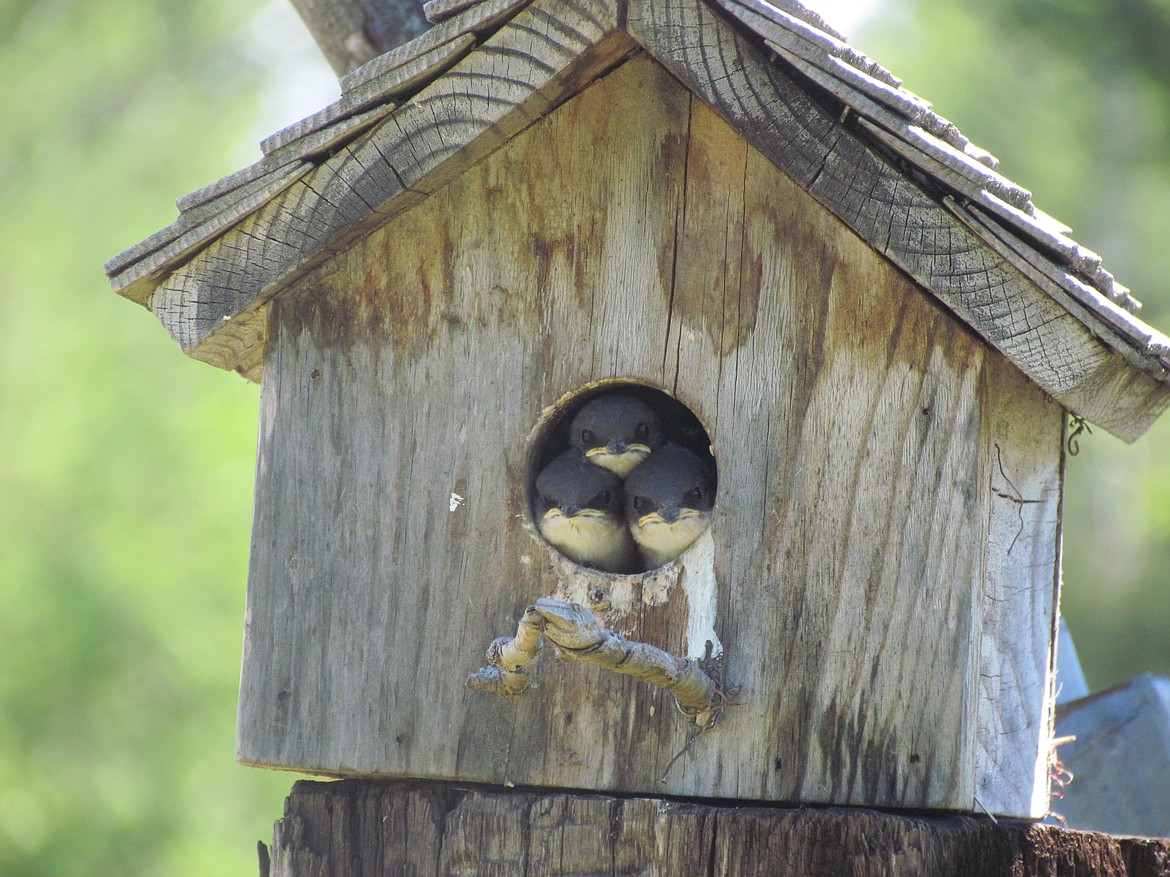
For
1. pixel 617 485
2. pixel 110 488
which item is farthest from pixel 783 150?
pixel 110 488

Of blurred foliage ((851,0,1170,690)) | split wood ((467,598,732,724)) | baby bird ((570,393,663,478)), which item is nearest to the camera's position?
split wood ((467,598,732,724))

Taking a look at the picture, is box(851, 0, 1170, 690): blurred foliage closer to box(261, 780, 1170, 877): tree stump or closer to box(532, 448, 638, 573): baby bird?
box(532, 448, 638, 573): baby bird

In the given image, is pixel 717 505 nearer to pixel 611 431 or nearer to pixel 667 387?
pixel 667 387

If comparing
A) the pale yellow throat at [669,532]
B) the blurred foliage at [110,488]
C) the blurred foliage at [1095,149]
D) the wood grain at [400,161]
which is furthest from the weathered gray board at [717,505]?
the blurred foliage at [1095,149]

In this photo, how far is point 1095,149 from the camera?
11.3 meters

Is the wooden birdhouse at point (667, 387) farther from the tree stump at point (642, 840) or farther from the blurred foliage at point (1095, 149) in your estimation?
the blurred foliage at point (1095, 149)

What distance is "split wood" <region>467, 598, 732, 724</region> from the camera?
83.6 inches

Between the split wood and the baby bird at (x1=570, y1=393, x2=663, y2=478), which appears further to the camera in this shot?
the baby bird at (x1=570, y1=393, x2=663, y2=478)

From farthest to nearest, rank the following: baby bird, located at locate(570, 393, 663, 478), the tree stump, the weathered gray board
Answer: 1. baby bird, located at locate(570, 393, 663, 478)
2. the weathered gray board
3. the tree stump

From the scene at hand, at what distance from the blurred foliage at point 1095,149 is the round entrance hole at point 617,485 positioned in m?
7.87

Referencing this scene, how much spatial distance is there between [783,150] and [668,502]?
2.73 ft

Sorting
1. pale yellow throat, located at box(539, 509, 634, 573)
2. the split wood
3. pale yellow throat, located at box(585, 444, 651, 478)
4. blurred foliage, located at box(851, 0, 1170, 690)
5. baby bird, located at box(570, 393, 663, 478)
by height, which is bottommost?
the split wood

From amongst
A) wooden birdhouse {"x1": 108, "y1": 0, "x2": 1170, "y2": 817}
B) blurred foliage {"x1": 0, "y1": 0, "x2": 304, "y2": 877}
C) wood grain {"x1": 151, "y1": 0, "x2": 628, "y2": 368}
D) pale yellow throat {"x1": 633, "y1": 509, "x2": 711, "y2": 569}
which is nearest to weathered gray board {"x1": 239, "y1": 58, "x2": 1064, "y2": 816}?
wooden birdhouse {"x1": 108, "y1": 0, "x2": 1170, "y2": 817}

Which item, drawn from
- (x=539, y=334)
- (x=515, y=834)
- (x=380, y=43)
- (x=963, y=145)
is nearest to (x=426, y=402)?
(x=539, y=334)
